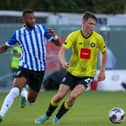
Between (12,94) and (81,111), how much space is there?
12.9ft

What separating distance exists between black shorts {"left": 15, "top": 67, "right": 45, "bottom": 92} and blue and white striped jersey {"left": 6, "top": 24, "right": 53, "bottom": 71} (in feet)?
0.27

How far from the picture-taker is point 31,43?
14414mm

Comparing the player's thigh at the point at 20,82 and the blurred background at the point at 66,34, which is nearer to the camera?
the player's thigh at the point at 20,82

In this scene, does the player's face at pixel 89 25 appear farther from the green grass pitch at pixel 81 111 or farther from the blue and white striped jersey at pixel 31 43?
the green grass pitch at pixel 81 111

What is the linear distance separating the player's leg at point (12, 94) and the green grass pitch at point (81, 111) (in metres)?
0.44

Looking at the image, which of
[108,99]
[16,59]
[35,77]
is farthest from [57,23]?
[35,77]

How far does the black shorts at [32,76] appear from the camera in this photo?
14.3m

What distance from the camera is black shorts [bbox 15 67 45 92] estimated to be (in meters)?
14.3

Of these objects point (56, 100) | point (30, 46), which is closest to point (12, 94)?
point (56, 100)

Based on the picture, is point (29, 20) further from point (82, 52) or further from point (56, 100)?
point (56, 100)

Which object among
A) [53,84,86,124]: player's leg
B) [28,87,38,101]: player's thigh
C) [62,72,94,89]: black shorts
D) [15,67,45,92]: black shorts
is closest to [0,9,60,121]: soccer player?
[15,67,45,92]: black shorts

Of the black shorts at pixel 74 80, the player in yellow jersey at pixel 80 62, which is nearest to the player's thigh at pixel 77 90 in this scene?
the player in yellow jersey at pixel 80 62

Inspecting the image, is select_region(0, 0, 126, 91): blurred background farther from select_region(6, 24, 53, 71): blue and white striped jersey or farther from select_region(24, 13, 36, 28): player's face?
select_region(24, 13, 36, 28): player's face

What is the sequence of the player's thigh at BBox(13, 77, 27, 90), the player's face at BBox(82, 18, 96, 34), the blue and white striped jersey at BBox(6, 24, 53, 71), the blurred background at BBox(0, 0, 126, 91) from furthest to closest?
the blurred background at BBox(0, 0, 126, 91)
the blue and white striped jersey at BBox(6, 24, 53, 71)
the player's thigh at BBox(13, 77, 27, 90)
the player's face at BBox(82, 18, 96, 34)
